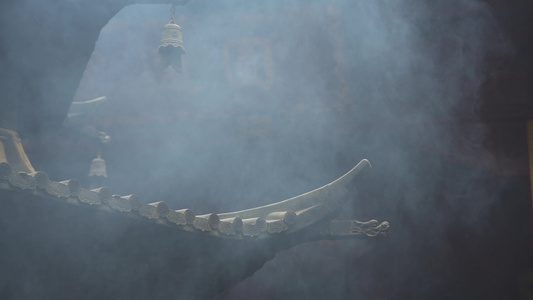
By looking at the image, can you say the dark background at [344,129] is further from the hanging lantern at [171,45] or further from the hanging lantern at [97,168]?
the hanging lantern at [171,45]

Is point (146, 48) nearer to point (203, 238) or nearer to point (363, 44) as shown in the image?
point (363, 44)

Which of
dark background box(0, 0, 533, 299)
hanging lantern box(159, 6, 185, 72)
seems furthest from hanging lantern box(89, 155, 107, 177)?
hanging lantern box(159, 6, 185, 72)

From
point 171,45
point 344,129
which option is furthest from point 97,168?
point 344,129

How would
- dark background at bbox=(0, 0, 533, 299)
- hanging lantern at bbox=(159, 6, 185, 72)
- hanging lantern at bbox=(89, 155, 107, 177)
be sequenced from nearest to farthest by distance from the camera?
hanging lantern at bbox=(159, 6, 185, 72) → dark background at bbox=(0, 0, 533, 299) → hanging lantern at bbox=(89, 155, 107, 177)

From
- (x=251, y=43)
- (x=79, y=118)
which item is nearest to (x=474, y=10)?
(x=251, y=43)

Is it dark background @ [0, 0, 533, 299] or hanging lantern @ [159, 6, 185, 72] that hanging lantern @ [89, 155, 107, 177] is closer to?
dark background @ [0, 0, 533, 299]

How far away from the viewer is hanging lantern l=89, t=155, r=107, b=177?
4988 millimetres

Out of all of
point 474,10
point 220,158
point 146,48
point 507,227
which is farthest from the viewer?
point 146,48

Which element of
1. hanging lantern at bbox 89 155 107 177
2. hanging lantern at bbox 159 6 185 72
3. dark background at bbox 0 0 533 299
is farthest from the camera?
hanging lantern at bbox 89 155 107 177

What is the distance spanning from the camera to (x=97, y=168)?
16.4ft

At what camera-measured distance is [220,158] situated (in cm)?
528

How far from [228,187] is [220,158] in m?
0.38

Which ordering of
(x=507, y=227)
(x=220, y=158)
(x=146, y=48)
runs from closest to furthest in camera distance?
(x=507, y=227) < (x=220, y=158) < (x=146, y=48)

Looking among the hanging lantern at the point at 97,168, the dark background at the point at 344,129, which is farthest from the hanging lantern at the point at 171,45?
the hanging lantern at the point at 97,168
